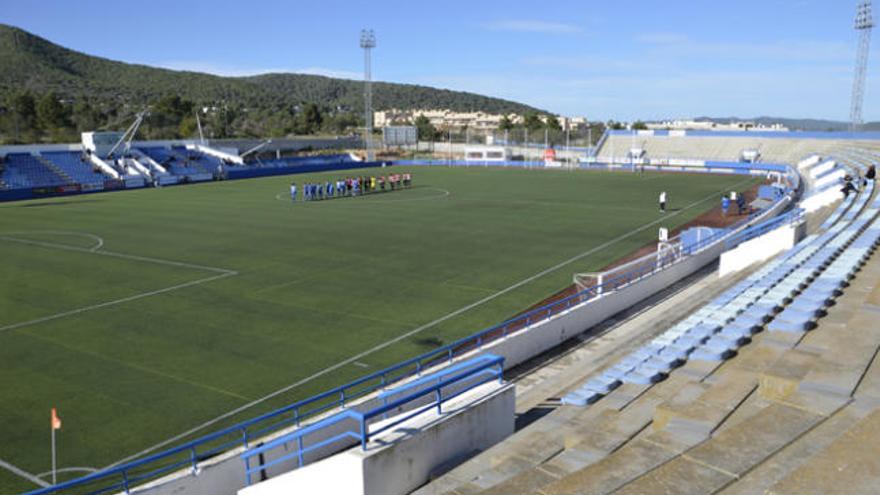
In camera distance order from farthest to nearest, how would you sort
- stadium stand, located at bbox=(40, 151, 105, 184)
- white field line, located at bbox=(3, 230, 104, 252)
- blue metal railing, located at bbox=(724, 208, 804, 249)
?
stadium stand, located at bbox=(40, 151, 105, 184), white field line, located at bbox=(3, 230, 104, 252), blue metal railing, located at bbox=(724, 208, 804, 249)

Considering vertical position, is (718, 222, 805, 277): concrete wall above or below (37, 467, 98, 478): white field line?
above

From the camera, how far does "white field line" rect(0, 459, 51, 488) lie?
33.6ft

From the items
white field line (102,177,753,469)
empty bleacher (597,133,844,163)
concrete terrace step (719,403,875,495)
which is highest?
empty bleacher (597,133,844,163)

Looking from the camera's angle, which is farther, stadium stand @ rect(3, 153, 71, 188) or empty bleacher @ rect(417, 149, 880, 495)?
stadium stand @ rect(3, 153, 71, 188)

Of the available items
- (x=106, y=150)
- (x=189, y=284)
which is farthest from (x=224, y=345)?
(x=106, y=150)

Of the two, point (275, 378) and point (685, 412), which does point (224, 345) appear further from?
point (685, 412)

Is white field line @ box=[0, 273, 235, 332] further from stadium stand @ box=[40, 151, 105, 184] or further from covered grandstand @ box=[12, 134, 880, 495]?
stadium stand @ box=[40, 151, 105, 184]

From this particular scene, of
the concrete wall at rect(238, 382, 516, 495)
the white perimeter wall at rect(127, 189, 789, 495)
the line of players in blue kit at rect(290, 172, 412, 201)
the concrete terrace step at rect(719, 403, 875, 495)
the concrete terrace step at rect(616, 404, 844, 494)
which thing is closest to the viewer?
the concrete terrace step at rect(719, 403, 875, 495)

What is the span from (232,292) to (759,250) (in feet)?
57.5

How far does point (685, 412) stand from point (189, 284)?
58.9ft

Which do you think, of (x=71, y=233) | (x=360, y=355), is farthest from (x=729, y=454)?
(x=71, y=233)

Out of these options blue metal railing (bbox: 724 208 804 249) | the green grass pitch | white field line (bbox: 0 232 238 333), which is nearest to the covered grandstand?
the green grass pitch

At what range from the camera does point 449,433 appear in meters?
8.88

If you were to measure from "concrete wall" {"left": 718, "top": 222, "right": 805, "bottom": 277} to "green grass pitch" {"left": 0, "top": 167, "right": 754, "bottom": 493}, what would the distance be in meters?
4.50
